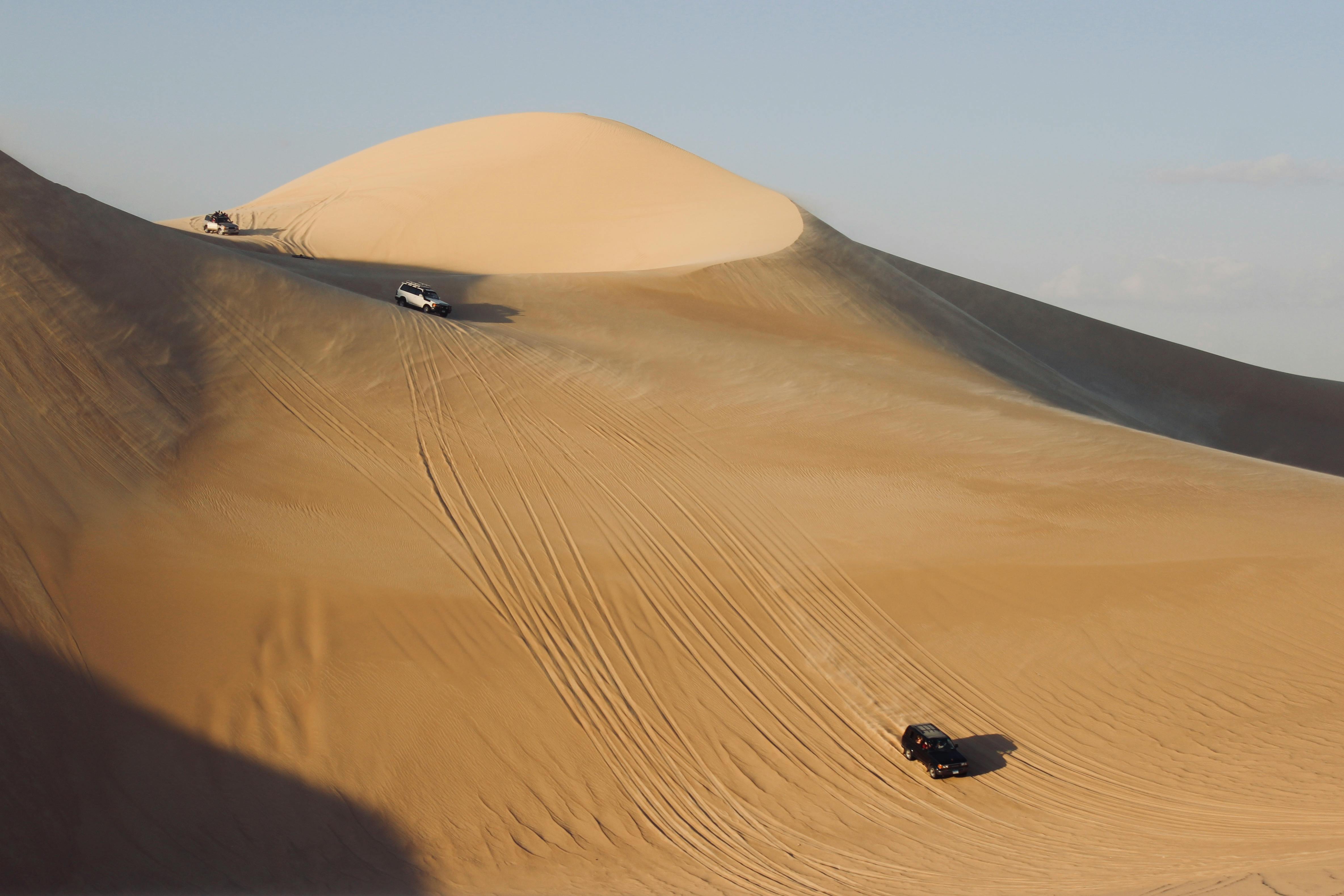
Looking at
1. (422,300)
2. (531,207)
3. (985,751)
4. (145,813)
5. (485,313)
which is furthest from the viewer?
(531,207)

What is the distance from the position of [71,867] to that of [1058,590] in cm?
1328

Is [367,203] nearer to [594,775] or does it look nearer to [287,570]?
[287,570]

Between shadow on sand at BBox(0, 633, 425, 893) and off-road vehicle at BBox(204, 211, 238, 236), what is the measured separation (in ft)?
96.5

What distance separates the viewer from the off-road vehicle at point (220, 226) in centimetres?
3753

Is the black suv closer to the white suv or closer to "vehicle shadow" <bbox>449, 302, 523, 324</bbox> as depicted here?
"vehicle shadow" <bbox>449, 302, 523, 324</bbox>

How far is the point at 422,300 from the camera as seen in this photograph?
2466 centimetres

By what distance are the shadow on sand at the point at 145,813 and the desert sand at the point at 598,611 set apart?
0.04 m

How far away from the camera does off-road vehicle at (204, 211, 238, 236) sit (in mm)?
37531

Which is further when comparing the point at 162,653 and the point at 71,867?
the point at 162,653

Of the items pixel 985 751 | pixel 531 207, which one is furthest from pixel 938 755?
pixel 531 207

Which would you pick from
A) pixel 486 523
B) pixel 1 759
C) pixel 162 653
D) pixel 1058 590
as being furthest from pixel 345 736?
pixel 1058 590

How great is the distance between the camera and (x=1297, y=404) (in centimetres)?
3481

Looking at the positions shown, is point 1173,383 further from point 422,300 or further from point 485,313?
point 422,300

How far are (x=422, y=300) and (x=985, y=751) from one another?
17213 millimetres
